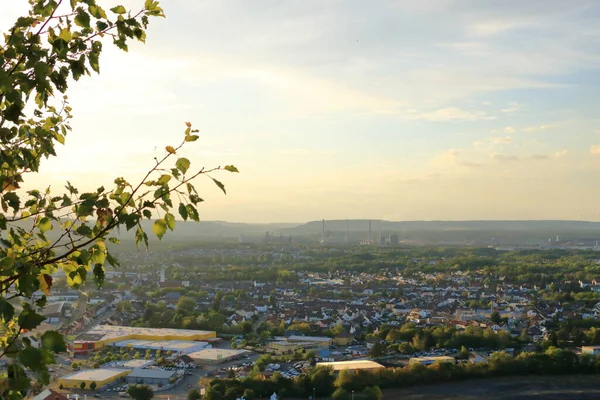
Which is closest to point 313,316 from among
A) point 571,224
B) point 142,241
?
point 142,241

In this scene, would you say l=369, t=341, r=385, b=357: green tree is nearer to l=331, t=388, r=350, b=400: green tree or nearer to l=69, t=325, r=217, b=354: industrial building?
l=331, t=388, r=350, b=400: green tree

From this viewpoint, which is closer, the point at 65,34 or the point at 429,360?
the point at 65,34

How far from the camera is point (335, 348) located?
12.6 meters

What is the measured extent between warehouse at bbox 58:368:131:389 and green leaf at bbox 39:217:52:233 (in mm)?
8545

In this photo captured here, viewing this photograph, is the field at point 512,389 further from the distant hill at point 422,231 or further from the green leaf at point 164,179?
the distant hill at point 422,231

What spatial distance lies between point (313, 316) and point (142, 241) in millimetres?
15593

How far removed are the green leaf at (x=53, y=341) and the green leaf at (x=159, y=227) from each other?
26cm

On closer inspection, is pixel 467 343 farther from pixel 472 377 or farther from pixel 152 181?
pixel 152 181

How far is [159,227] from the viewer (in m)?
1.10

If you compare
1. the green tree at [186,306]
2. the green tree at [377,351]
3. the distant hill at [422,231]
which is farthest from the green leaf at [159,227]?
the distant hill at [422,231]

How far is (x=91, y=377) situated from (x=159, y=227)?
358 inches

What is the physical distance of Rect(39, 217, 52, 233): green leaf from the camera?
1226 mm

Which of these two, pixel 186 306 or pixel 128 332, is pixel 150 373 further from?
pixel 186 306

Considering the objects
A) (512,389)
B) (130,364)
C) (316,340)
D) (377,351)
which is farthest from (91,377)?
(512,389)
